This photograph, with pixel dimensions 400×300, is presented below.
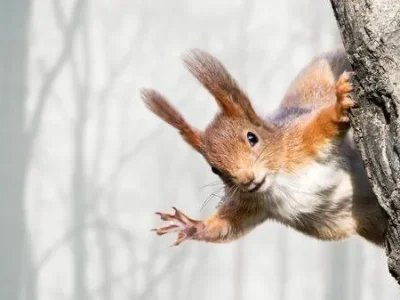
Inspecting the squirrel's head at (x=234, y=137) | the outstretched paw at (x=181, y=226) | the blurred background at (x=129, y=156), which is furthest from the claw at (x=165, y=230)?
the blurred background at (x=129, y=156)

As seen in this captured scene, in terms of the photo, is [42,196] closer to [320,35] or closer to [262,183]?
[320,35]

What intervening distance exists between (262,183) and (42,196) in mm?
2700

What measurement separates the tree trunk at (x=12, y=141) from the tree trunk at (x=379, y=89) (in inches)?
119

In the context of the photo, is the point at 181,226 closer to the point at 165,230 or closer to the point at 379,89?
the point at 165,230

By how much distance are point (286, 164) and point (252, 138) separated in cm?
8

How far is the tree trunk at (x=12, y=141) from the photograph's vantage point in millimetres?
4129

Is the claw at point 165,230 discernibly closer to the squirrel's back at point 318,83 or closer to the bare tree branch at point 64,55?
the squirrel's back at point 318,83

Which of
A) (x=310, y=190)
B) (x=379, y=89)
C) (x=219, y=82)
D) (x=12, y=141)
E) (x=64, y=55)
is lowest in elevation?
(x=310, y=190)

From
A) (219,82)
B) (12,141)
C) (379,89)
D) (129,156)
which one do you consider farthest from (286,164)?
(12,141)

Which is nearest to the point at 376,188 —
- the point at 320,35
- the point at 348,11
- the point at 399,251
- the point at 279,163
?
the point at 399,251

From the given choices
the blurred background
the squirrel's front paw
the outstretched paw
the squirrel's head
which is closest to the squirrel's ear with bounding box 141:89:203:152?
the squirrel's head

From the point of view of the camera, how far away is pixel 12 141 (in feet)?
13.8

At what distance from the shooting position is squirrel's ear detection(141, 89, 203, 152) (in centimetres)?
158

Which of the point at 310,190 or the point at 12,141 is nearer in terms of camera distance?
the point at 310,190
